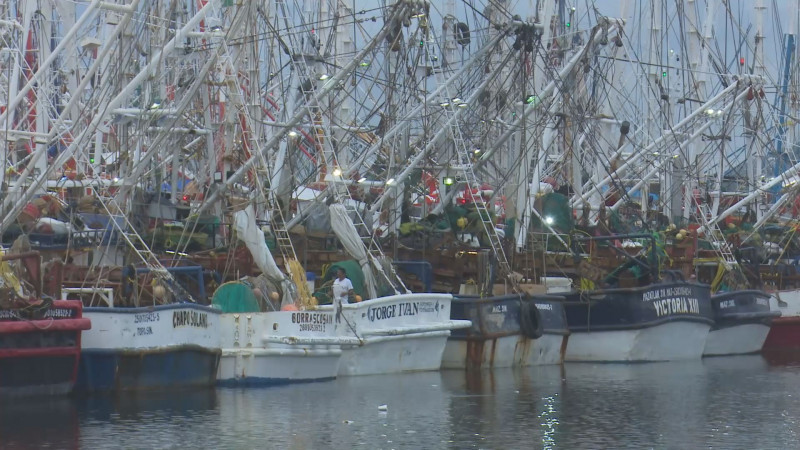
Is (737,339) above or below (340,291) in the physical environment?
below

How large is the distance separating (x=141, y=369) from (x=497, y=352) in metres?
9.24

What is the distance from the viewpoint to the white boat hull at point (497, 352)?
3825 centimetres

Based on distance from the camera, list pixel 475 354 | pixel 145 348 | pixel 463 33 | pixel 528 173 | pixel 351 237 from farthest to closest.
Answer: pixel 463 33 < pixel 528 173 < pixel 475 354 < pixel 351 237 < pixel 145 348

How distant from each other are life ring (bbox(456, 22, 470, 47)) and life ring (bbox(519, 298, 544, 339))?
898 cm

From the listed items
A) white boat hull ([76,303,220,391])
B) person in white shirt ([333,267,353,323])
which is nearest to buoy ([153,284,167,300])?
white boat hull ([76,303,220,391])

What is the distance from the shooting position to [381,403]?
31.8 metres

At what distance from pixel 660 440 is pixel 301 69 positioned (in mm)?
17271

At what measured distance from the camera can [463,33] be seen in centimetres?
4550

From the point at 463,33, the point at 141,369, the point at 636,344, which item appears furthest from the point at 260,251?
the point at 463,33

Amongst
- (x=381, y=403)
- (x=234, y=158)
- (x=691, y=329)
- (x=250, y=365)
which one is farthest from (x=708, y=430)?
(x=234, y=158)

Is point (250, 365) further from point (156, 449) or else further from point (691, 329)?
point (691, 329)

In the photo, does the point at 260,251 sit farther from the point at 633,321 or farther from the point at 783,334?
the point at 783,334

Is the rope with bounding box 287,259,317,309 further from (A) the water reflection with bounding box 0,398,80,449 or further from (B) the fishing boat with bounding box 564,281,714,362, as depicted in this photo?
(B) the fishing boat with bounding box 564,281,714,362

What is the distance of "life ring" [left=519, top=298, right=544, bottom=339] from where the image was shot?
A: 3869 centimetres
